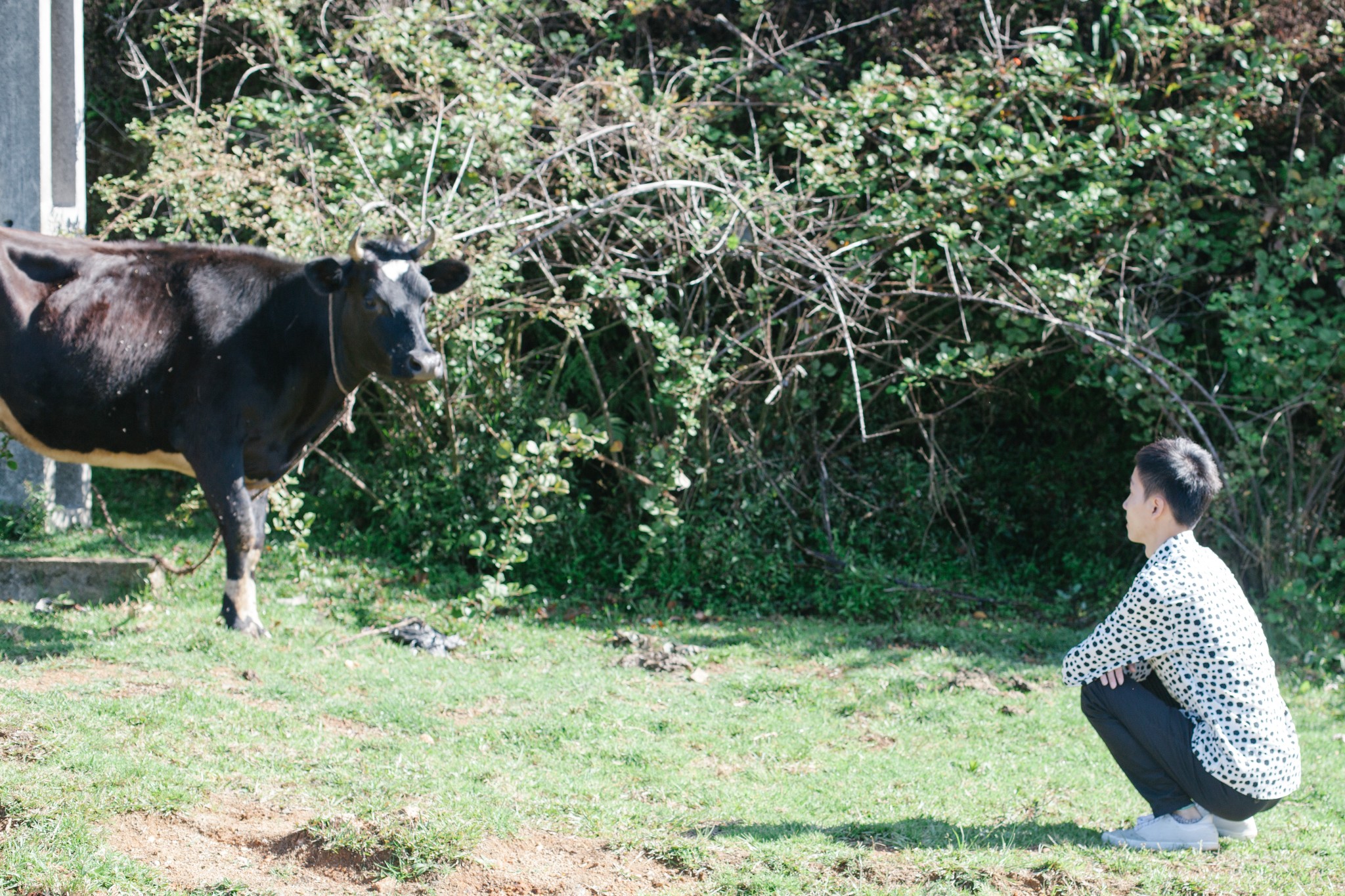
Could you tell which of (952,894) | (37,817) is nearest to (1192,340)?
(952,894)

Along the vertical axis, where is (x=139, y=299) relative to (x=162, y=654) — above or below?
above

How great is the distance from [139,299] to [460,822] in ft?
12.7

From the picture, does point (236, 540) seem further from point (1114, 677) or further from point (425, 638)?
point (1114, 677)

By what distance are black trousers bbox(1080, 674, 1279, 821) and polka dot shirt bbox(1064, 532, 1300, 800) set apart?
0.05 meters

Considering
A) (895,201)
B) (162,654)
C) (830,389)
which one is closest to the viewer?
(162,654)

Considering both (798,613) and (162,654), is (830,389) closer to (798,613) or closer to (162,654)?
(798,613)

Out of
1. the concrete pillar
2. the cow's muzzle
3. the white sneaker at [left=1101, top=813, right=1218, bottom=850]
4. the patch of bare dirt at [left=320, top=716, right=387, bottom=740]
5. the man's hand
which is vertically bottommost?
the patch of bare dirt at [left=320, top=716, right=387, bottom=740]

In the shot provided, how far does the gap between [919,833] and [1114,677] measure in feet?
3.14

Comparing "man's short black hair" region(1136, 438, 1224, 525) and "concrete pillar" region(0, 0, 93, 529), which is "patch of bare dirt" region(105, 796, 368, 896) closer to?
"man's short black hair" region(1136, 438, 1224, 525)

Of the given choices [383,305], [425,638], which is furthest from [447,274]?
[425,638]

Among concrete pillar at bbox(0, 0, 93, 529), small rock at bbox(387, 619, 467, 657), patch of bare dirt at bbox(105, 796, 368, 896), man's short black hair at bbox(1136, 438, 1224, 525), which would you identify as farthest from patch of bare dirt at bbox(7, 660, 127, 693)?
man's short black hair at bbox(1136, 438, 1224, 525)

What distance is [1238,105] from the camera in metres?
8.91

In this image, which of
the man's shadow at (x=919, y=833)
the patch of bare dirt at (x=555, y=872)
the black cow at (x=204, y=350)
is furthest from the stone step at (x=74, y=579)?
the man's shadow at (x=919, y=833)

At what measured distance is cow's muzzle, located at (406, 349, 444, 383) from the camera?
6.52 metres
